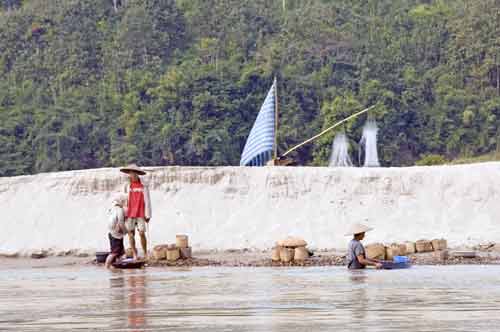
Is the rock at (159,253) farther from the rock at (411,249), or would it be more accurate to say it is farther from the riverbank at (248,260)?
the rock at (411,249)

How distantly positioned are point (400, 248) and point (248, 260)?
216 cm

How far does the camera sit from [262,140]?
1112 inches

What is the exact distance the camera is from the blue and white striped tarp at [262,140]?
92.5ft

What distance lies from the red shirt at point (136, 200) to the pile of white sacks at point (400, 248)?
113 inches

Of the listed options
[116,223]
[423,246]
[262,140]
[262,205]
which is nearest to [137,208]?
[116,223]

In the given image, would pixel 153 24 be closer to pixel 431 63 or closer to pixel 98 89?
pixel 98 89

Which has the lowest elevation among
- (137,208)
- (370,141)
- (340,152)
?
(137,208)

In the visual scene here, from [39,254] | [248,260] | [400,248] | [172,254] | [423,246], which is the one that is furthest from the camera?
[39,254]

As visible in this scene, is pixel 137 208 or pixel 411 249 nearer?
pixel 137 208

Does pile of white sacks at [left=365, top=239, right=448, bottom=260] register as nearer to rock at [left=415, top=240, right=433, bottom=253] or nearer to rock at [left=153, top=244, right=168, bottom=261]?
rock at [left=415, top=240, right=433, bottom=253]

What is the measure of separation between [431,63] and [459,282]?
1185 inches

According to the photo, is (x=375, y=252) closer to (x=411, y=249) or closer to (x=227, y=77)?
(x=411, y=249)

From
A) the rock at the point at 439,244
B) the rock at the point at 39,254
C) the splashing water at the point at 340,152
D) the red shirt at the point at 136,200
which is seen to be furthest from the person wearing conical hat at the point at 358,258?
the splashing water at the point at 340,152

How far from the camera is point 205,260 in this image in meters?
17.2
